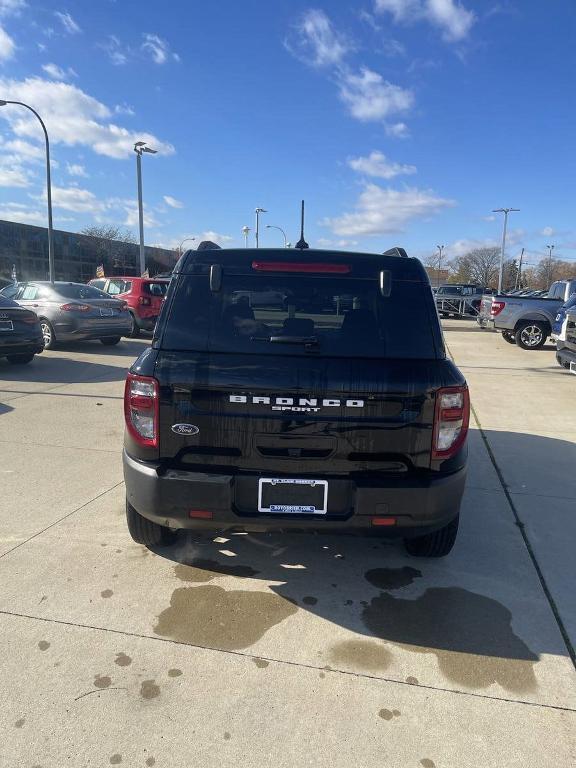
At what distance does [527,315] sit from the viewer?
15422 mm

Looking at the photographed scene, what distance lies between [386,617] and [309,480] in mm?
899

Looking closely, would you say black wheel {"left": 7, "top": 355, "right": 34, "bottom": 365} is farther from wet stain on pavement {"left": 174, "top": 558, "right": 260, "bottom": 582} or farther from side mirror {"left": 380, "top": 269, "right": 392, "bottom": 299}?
side mirror {"left": 380, "top": 269, "right": 392, "bottom": 299}

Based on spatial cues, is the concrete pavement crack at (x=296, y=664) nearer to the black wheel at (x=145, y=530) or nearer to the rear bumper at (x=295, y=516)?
the rear bumper at (x=295, y=516)

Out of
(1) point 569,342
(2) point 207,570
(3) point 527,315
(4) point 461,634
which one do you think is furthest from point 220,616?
(3) point 527,315

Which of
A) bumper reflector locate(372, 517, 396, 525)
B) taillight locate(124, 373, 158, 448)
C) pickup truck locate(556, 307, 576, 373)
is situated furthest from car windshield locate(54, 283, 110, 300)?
bumper reflector locate(372, 517, 396, 525)

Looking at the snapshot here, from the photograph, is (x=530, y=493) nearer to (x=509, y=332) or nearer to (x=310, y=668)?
(x=310, y=668)

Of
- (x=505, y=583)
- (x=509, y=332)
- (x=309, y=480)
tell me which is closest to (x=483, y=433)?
(x=505, y=583)

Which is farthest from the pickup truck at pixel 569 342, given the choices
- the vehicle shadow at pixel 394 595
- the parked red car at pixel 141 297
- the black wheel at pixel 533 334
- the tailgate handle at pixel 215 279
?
the parked red car at pixel 141 297

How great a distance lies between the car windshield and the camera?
12.1m

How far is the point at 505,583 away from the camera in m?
3.25

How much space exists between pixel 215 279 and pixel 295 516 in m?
1.34

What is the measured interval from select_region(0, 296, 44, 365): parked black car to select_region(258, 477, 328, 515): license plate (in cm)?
834

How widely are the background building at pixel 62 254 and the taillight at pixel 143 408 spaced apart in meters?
46.6

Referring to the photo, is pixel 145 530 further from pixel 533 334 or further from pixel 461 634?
pixel 533 334
